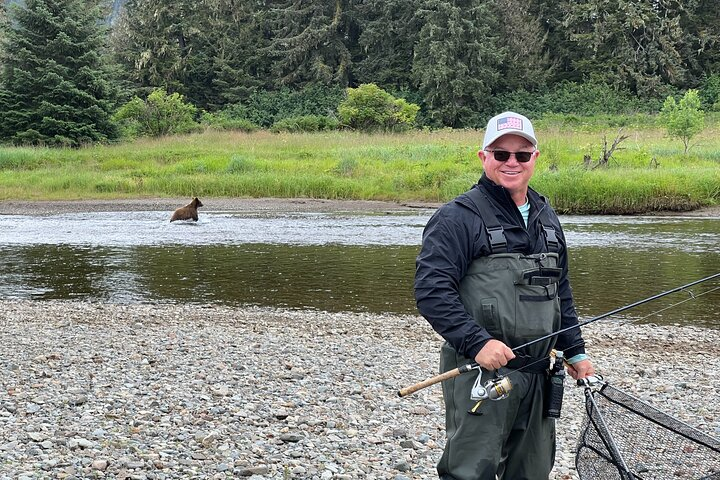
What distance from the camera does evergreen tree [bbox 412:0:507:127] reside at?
53.7 metres

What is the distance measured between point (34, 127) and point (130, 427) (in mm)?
36979

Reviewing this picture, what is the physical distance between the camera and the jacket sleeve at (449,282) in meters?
3.13

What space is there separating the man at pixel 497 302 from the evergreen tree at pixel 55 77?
3763 cm

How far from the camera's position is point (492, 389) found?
10.3 ft

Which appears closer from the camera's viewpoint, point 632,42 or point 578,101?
point 578,101

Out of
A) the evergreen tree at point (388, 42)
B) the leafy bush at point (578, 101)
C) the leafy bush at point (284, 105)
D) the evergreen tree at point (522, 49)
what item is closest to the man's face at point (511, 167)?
the leafy bush at point (578, 101)

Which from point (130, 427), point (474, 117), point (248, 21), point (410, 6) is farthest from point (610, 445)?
point (248, 21)

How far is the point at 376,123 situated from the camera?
42.8m

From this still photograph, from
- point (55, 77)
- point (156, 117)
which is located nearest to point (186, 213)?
point (55, 77)

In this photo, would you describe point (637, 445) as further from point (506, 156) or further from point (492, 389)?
point (506, 156)

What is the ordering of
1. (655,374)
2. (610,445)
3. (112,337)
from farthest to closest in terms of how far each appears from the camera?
1. (112,337)
2. (655,374)
3. (610,445)

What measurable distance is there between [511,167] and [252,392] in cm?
407

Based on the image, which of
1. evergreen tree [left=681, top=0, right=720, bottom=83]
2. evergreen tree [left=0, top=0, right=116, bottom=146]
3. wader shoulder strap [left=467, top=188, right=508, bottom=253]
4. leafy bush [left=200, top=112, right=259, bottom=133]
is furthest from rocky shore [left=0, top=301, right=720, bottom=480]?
evergreen tree [left=681, top=0, right=720, bottom=83]

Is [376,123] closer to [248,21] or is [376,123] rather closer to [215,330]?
[248,21]
